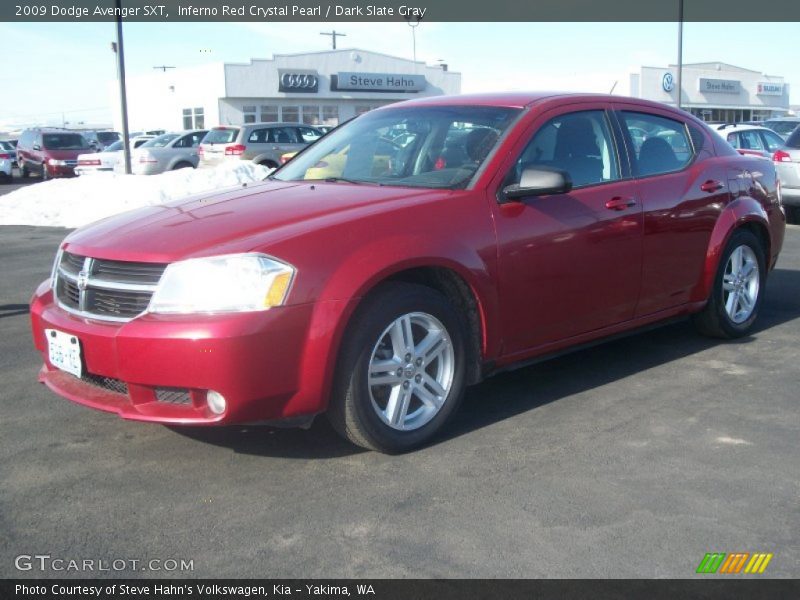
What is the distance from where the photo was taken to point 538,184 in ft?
14.8

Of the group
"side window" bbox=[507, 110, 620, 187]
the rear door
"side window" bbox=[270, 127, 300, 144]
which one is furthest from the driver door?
"side window" bbox=[270, 127, 300, 144]

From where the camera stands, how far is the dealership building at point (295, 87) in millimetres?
45812

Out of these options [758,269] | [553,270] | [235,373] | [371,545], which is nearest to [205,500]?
[235,373]

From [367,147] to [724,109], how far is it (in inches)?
2232

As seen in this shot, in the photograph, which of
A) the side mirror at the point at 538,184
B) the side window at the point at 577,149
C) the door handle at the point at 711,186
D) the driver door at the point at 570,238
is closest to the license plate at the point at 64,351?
the driver door at the point at 570,238

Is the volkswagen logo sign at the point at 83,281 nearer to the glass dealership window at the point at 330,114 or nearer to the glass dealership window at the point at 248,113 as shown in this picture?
the glass dealership window at the point at 248,113

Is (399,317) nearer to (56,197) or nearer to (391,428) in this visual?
(391,428)

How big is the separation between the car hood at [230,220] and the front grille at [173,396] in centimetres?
55

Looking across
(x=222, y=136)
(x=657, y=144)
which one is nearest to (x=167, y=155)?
(x=222, y=136)

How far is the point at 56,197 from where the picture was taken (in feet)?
60.7

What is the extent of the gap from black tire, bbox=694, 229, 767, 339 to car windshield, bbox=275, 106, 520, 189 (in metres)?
2.01

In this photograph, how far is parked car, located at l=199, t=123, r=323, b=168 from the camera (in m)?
23.0

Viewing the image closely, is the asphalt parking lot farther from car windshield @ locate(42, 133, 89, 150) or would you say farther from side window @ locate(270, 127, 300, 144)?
car windshield @ locate(42, 133, 89, 150)

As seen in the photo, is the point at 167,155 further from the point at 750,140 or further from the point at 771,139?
the point at 771,139
